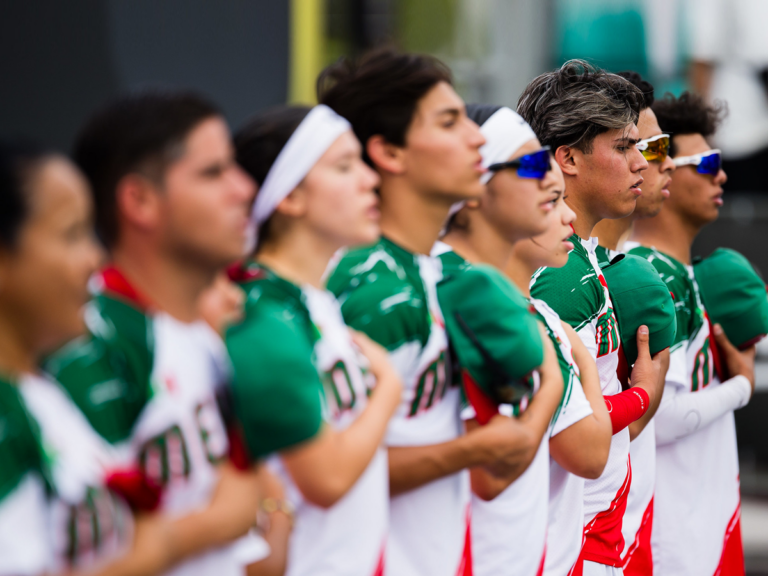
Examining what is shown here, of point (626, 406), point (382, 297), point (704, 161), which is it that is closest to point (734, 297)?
point (704, 161)

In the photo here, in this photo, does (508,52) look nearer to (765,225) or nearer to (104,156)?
(765,225)

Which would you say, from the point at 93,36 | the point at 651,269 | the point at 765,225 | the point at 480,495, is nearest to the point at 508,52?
the point at 765,225

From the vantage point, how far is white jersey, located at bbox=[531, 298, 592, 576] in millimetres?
2789

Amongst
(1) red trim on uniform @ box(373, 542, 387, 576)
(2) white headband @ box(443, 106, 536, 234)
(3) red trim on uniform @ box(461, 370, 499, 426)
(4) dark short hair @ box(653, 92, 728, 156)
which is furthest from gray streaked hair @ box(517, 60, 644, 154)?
(1) red trim on uniform @ box(373, 542, 387, 576)

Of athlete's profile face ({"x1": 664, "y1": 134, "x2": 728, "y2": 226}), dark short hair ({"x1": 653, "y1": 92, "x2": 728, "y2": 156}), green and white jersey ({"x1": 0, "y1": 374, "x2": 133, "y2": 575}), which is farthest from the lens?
dark short hair ({"x1": 653, "y1": 92, "x2": 728, "y2": 156})

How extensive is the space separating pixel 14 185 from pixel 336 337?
0.76m

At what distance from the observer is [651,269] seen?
138 inches

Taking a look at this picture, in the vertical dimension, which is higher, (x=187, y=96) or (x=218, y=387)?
(x=187, y=96)

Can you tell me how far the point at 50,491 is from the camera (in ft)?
4.85

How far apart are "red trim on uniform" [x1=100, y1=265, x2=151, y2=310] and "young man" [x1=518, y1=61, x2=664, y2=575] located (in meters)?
1.76

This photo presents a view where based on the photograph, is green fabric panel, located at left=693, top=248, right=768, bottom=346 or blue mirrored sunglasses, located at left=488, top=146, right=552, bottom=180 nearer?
blue mirrored sunglasses, located at left=488, top=146, right=552, bottom=180

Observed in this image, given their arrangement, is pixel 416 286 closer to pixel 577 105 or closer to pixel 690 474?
pixel 577 105

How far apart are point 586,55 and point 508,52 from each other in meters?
0.79

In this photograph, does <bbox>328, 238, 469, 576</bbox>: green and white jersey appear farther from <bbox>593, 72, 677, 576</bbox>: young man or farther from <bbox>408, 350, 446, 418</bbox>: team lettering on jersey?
<bbox>593, 72, 677, 576</bbox>: young man
